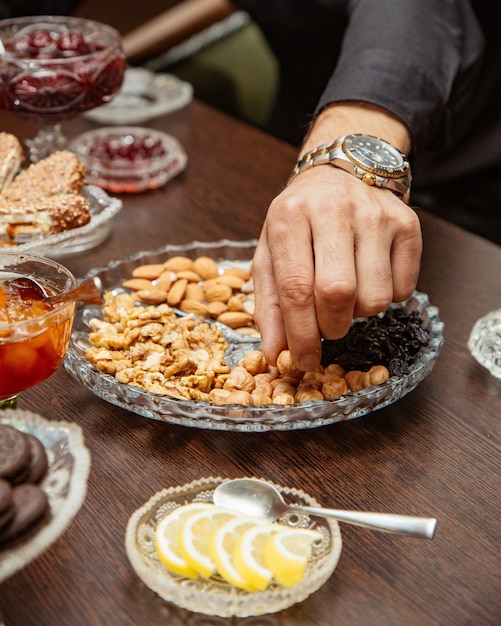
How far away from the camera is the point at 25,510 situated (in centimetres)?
53

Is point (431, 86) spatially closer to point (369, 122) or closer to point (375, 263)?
point (369, 122)

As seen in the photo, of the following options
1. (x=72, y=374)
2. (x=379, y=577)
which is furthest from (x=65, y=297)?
(x=379, y=577)

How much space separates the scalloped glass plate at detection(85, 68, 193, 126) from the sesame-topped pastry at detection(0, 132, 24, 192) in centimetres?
35

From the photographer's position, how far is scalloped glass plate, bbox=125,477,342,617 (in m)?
0.56

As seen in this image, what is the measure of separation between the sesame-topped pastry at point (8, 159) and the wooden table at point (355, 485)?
0.16 m

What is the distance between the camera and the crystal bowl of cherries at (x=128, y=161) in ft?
4.26

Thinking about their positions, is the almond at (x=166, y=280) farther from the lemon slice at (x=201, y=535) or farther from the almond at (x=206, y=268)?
the lemon slice at (x=201, y=535)

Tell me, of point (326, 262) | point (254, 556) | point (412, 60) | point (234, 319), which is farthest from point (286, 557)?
point (412, 60)

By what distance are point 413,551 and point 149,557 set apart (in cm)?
23

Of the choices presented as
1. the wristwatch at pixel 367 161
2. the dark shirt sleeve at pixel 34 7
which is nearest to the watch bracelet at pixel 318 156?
the wristwatch at pixel 367 161

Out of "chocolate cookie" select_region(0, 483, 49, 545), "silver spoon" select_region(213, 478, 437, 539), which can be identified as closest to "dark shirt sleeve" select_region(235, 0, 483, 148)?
"silver spoon" select_region(213, 478, 437, 539)

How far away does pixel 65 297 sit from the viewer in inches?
30.0

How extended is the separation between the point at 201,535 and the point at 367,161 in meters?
0.49

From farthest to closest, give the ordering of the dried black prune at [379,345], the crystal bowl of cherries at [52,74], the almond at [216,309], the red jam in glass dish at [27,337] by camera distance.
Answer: the crystal bowl of cherries at [52,74] < the almond at [216,309] < the dried black prune at [379,345] < the red jam in glass dish at [27,337]
